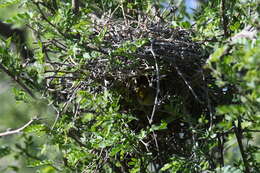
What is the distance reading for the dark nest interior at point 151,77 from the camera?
75.7 inches

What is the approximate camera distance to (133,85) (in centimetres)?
212

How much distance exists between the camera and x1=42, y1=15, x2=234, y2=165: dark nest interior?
6.31ft

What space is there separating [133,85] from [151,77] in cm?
8

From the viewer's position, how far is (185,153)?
215cm

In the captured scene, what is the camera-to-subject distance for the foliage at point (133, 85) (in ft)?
6.13

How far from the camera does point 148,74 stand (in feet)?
6.75

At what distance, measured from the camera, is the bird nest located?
1.92m

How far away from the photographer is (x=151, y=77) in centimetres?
211

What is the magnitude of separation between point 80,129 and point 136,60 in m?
0.48

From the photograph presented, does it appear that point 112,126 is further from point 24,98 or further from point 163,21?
point 163,21

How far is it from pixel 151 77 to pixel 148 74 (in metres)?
0.06

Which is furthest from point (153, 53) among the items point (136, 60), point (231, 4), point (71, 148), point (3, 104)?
point (3, 104)

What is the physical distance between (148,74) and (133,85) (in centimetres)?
10

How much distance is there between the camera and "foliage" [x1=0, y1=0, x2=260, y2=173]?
1.87 m
